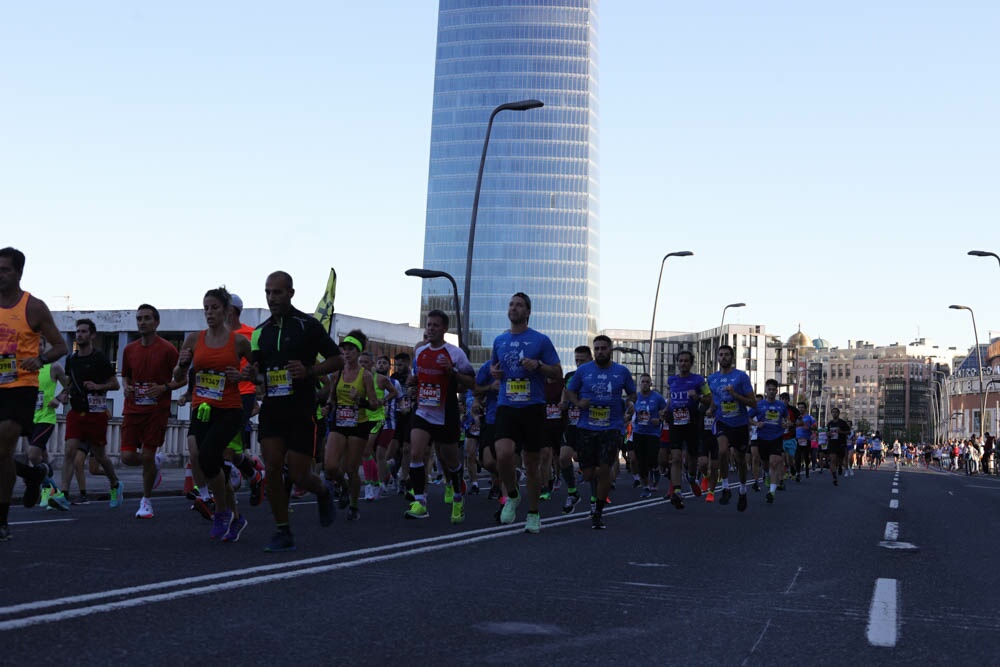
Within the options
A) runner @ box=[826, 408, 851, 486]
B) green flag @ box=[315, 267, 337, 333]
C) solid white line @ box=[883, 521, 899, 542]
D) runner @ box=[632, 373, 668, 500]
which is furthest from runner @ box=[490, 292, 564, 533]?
runner @ box=[826, 408, 851, 486]

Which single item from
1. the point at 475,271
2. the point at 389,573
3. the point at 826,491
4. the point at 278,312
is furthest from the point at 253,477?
the point at 475,271

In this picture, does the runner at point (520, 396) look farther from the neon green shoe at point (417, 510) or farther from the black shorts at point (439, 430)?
A: the neon green shoe at point (417, 510)

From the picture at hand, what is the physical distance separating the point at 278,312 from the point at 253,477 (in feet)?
14.7

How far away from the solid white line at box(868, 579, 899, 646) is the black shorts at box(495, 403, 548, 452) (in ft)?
12.6

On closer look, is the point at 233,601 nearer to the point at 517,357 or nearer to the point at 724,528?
the point at 517,357

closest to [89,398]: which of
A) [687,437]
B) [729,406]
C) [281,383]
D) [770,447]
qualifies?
[281,383]

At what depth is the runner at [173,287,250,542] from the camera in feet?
29.3

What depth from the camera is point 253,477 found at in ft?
41.2

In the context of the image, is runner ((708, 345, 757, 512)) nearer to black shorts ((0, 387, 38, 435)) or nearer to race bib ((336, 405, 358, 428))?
race bib ((336, 405, 358, 428))

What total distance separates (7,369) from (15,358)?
88 millimetres

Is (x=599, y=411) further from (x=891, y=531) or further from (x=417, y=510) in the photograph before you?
(x=891, y=531)

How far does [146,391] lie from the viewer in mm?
11531

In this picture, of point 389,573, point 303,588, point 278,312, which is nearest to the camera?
point 303,588

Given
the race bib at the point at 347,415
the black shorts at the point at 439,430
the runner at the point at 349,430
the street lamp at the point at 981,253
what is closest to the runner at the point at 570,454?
the black shorts at the point at 439,430
